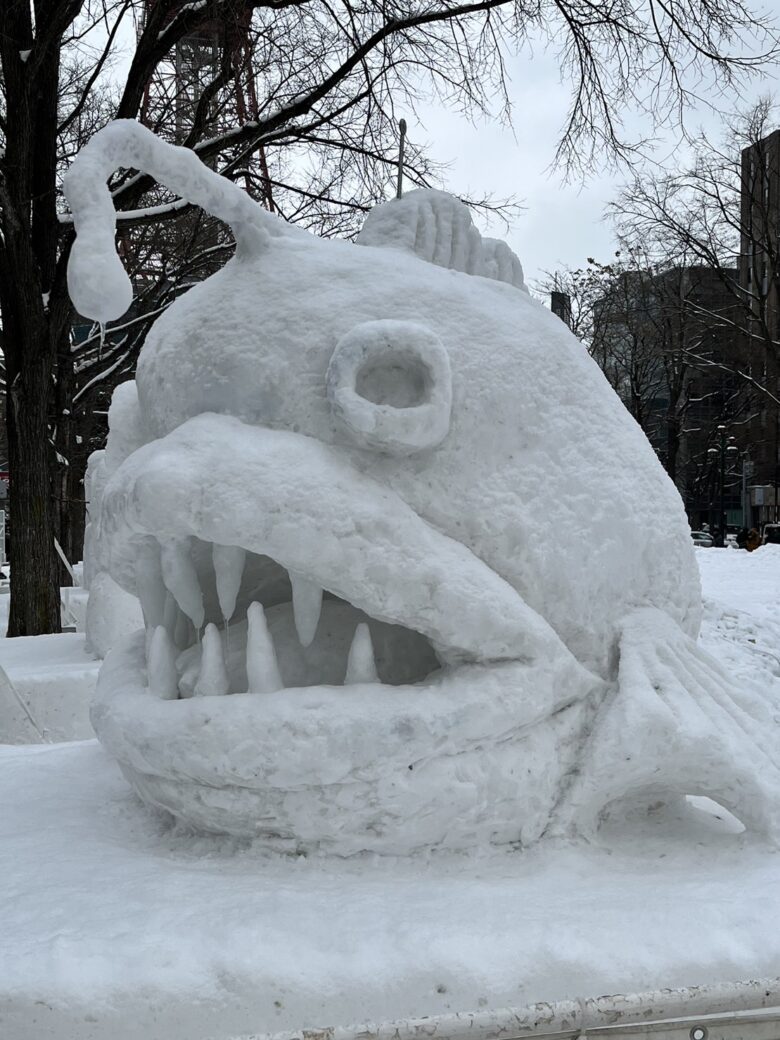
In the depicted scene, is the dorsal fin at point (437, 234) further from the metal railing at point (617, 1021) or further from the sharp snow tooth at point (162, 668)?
the metal railing at point (617, 1021)

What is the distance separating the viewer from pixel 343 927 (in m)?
1.72

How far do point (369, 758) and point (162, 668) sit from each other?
0.55 meters

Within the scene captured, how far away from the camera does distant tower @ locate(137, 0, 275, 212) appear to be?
23.7 ft

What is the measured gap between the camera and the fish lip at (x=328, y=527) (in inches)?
75.4

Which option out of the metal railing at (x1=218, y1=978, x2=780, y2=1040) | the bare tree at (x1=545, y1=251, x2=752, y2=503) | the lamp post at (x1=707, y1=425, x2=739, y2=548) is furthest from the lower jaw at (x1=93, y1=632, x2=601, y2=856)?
the lamp post at (x1=707, y1=425, x2=739, y2=548)

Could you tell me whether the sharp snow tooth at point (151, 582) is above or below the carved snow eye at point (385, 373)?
below

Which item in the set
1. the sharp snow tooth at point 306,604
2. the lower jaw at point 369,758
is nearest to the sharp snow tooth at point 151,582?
the lower jaw at point 369,758

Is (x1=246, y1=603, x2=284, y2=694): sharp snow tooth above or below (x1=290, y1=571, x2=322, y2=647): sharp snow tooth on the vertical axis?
below

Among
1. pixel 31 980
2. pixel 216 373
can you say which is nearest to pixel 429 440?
pixel 216 373

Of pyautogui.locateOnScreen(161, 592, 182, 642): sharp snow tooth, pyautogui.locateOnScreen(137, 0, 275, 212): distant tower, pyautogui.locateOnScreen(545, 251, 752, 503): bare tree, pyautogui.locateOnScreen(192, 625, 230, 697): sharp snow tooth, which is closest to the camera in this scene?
pyautogui.locateOnScreen(192, 625, 230, 697): sharp snow tooth

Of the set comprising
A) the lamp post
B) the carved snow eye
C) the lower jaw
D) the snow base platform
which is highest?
the lamp post

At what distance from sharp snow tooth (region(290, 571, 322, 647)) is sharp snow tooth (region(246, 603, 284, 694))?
75 millimetres

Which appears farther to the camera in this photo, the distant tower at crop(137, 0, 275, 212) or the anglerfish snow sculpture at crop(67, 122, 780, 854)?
the distant tower at crop(137, 0, 275, 212)

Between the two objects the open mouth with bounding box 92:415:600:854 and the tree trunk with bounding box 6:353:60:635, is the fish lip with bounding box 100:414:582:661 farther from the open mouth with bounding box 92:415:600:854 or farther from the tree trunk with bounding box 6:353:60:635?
the tree trunk with bounding box 6:353:60:635
